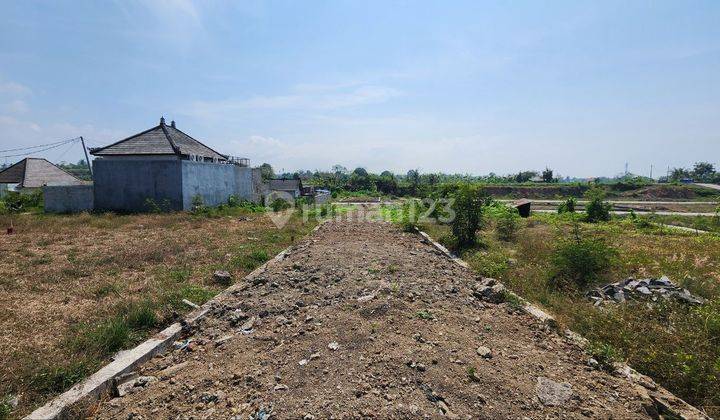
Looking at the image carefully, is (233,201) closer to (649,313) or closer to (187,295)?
(187,295)

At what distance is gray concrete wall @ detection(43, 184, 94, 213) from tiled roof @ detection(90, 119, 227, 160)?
6.27 ft

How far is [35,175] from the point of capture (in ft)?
77.0

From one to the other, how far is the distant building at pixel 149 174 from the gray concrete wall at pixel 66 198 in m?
0.55

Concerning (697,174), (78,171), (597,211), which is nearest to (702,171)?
(697,174)

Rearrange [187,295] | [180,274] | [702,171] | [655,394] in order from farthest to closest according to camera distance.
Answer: [702,171], [180,274], [187,295], [655,394]

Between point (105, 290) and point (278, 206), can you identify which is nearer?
point (105, 290)

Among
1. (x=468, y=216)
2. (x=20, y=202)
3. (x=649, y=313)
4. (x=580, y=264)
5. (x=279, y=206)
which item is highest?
(x=20, y=202)

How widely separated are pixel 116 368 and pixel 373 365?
2236mm

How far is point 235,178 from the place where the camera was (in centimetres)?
2119

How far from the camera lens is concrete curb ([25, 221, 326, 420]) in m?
2.46

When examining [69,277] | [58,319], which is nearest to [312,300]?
[58,319]

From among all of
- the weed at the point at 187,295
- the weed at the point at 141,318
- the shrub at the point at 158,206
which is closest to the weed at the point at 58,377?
the weed at the point at 141,318

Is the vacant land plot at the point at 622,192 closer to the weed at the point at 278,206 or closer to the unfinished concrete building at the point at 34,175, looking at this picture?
the weed at the point at 278,206

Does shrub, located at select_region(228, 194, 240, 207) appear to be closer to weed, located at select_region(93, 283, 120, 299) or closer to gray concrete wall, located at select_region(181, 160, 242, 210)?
gray concrete wall, located at select_region(181, 160, 242, 210)
